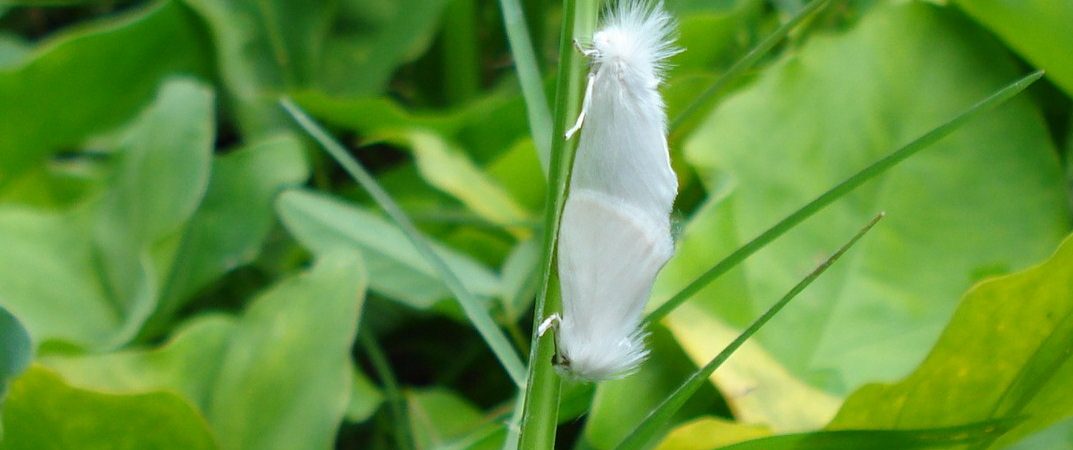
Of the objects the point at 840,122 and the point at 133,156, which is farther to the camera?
the point at 133,156

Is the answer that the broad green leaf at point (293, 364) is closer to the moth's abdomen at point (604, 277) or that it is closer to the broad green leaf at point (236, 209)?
the broad green leaf at point (236, 209)

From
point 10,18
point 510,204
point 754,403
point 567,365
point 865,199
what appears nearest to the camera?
point 567,365

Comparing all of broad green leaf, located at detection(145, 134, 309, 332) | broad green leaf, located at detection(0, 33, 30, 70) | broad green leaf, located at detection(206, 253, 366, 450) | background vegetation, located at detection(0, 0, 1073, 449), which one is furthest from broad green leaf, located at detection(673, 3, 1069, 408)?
broad green leaf, located at detection(0, 33, 30, 70)

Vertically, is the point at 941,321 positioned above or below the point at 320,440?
above

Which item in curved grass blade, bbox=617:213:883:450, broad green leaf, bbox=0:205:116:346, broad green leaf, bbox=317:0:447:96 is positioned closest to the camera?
curved grass blade, bbox=617:213:883:450

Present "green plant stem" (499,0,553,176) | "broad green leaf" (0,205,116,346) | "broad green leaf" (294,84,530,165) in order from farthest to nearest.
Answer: "broad green leaf" (294,84,530,165) → "broad green leaf" (0,205,116,346) → "green plant stem" (499,0,553,176)

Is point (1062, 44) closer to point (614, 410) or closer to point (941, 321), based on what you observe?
point (941, 321)

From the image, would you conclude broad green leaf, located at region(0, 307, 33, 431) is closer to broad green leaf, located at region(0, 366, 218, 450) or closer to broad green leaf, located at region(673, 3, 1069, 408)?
broad green leaf, located at region(0, 366, 218, 450)

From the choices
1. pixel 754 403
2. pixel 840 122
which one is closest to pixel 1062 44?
pixel 840 122
